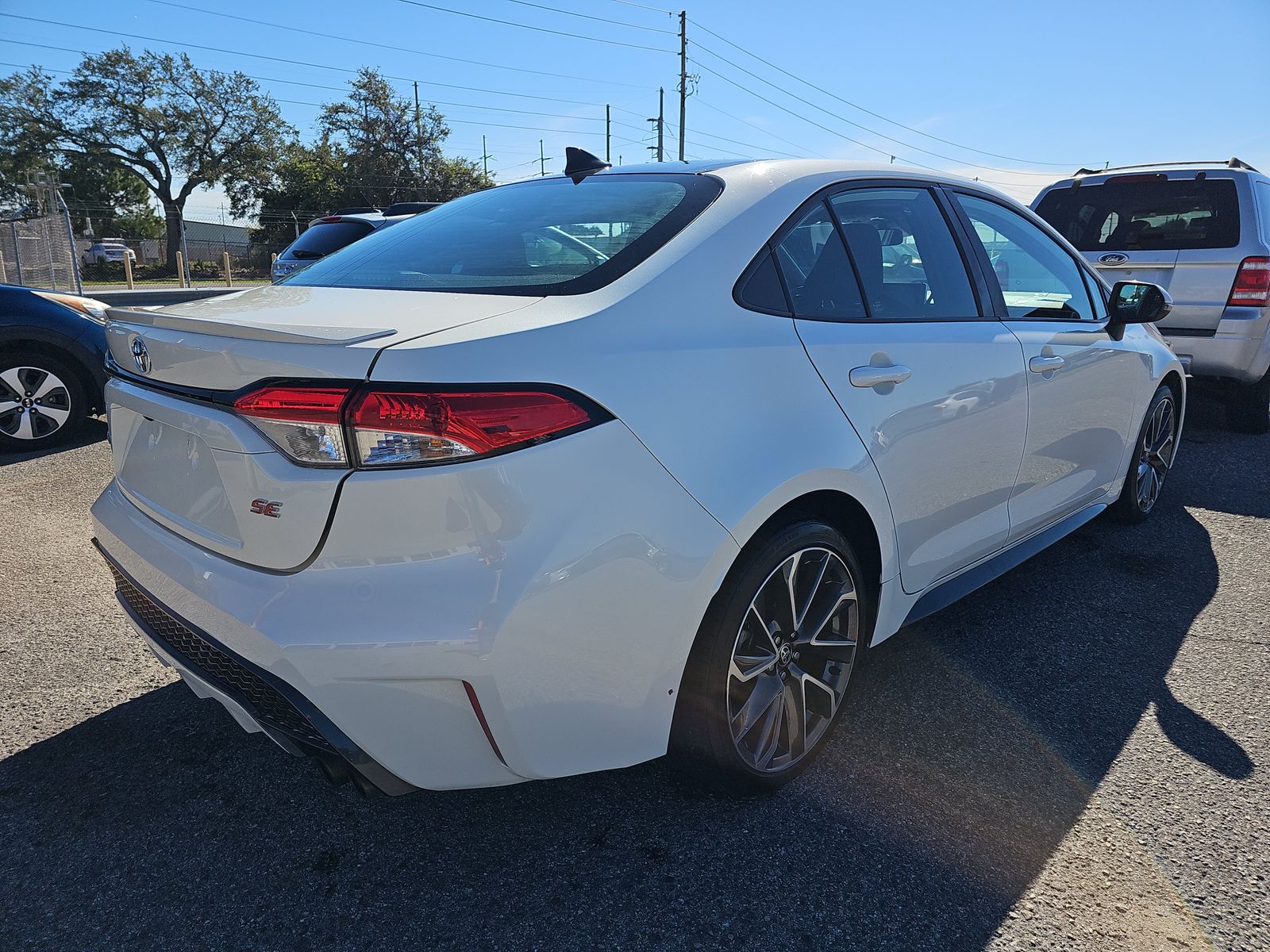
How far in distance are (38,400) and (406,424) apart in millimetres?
5523

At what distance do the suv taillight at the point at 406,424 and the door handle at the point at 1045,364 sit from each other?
2037 mm

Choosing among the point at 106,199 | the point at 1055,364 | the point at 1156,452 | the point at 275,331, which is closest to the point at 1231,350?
the point at 1156,452

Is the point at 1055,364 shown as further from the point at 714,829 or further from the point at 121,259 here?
the point at 121,259

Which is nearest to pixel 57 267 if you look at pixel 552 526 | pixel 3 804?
pixel 3 804

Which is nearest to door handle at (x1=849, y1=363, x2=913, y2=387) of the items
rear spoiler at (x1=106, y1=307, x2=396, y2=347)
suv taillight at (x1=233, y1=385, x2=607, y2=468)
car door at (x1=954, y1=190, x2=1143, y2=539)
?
car door at (x1=954, y1=190, x2=1143, y2=539)

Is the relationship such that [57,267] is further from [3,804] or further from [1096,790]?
[1096,790]

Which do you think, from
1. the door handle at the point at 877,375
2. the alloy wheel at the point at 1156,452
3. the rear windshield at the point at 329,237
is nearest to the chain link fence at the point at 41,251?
the rear windshield at the point at 329,237

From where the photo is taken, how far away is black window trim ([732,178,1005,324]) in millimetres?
2133

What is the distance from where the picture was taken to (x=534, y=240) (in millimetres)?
2258

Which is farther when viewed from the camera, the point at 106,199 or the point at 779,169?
the point at 106,199

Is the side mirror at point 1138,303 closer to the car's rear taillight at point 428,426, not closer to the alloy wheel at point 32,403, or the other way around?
the car's rear taillight at point 428,426

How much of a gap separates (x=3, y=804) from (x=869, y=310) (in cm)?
265

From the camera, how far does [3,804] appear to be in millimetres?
2189

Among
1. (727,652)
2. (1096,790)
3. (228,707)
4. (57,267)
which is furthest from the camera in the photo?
(57,267)
